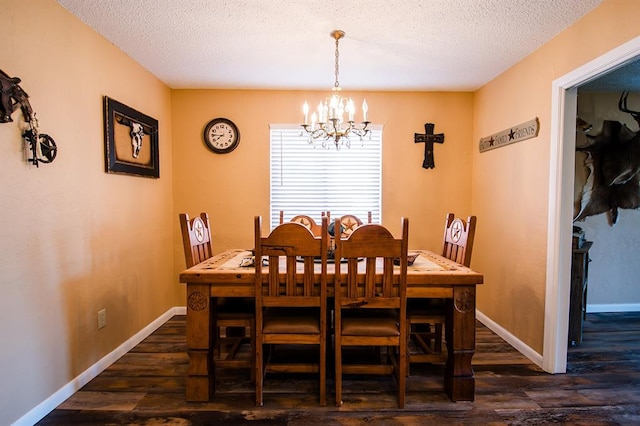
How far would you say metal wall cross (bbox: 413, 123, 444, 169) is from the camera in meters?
3.66

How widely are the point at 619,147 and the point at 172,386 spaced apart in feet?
15.2

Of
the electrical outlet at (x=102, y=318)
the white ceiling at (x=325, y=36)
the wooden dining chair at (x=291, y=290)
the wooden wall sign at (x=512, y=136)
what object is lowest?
the electrical outlet at (x=102, y=318)

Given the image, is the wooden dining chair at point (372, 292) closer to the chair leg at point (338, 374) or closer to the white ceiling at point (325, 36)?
the chair leg at point (338, 374)

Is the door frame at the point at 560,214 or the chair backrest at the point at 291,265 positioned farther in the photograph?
the door frame at the point at 560,214

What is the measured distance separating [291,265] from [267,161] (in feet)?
6.48

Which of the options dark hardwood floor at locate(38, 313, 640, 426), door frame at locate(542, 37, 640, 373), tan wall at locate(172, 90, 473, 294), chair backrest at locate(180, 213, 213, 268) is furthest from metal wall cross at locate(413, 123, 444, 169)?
chair backrest at locate(180, 213, 213, 268)

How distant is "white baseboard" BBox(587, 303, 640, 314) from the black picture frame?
4.86m

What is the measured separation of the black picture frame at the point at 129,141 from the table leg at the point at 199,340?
127 centimetres

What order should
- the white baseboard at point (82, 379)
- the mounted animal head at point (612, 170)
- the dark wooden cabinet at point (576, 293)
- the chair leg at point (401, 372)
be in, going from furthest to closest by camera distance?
1. the mounted animal head at point (612, 170)
2. the dark wooden cabinet at point (576, 293)
3. the chair leg at point (401, 372)
4. the white baseboard at point (82, 379)

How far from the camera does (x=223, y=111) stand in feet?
11.9

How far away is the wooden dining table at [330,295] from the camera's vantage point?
200 cm

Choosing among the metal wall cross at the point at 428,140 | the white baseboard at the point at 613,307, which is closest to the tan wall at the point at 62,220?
the metal wall cross at the point at 428,140

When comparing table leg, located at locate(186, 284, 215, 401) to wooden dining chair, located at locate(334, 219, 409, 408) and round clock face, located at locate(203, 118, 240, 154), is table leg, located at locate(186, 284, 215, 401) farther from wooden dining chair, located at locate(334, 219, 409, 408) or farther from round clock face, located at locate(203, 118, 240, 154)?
round clock face, located at locate(203, 118, 240, 154)

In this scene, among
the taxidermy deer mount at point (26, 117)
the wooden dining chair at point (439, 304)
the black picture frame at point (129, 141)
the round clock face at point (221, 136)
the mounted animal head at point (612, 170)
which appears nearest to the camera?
the taxidermy deer mount at point (26, 117)
